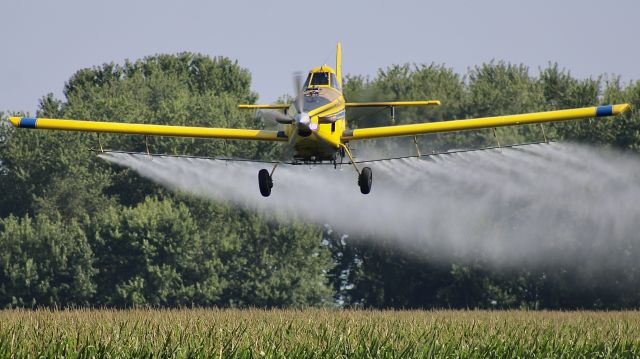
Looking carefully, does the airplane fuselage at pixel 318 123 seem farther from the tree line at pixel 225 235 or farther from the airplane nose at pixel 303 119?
the tree line at pixel 225 235

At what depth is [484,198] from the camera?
81.1 m

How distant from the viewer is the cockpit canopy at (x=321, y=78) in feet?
120

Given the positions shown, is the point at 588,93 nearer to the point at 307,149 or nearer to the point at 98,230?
the point at 98,230

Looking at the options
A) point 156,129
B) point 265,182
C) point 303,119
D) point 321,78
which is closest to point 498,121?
point 321,78

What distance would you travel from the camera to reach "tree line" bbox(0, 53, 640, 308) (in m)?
83.4

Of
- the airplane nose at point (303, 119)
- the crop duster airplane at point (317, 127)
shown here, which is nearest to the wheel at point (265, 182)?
the crop duster airplane at point (317, 127)

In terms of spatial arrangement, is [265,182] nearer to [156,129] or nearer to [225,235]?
[156,129]

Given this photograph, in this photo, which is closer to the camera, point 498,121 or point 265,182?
point 265,182

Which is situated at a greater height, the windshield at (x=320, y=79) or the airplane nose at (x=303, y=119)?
the windshield at (x=320, y=79)

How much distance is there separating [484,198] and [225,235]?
21.3 meters

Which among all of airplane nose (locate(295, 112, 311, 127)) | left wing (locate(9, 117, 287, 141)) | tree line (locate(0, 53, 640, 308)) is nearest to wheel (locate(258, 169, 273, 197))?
left wing (locate(9, 117, 287, 141))

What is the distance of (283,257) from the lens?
9131 centimetres

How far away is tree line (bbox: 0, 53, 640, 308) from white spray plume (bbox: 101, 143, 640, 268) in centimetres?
163

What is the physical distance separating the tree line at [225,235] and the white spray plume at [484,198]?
1629 mm
